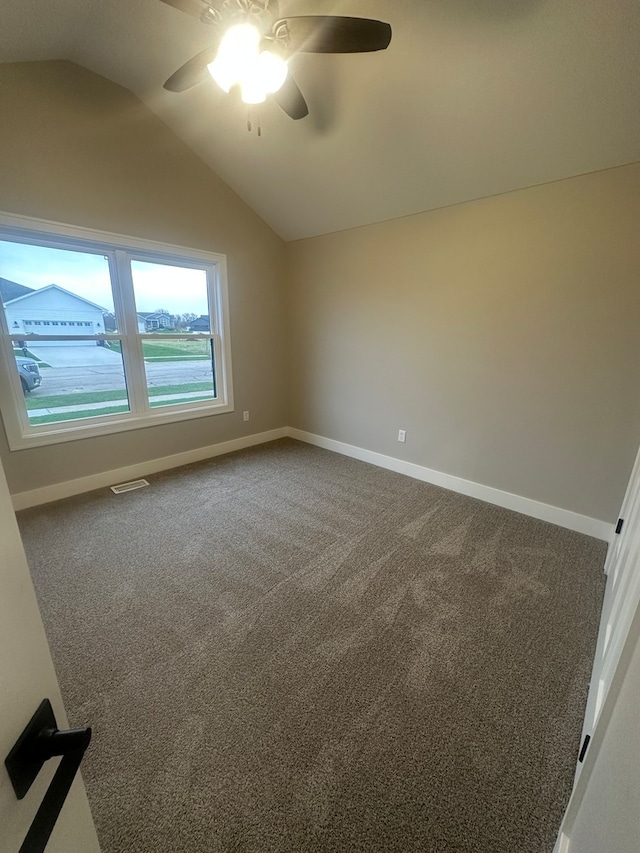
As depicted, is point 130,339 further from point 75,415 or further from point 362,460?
point 362,460

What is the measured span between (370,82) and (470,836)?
11.2 ft

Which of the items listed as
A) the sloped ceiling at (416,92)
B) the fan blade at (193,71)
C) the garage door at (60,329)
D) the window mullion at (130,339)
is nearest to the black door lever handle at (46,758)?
the fan blade at (193,71)

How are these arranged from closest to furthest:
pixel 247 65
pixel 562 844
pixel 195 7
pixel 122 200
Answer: pixel 562 844
pixel 195 7
pixel 247 65
pixel 122 200

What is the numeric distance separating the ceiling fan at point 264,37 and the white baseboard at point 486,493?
2816 mm

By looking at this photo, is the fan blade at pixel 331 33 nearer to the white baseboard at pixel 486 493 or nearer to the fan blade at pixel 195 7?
the fan blade at pixel 195 7

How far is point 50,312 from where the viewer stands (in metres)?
2.66

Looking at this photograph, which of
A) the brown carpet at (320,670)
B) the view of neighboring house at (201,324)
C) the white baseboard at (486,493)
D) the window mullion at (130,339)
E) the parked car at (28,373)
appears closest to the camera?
the brown carpet at (320,670)

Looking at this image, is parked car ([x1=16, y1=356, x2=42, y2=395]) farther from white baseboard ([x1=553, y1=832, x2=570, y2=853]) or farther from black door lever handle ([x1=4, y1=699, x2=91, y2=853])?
white baseboard ([x1=553, y1=832, x2=570, y2=853])

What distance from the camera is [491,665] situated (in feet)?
4.99

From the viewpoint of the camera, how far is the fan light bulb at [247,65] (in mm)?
1415

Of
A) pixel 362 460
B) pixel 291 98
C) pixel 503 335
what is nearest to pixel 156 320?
pixel 291 98

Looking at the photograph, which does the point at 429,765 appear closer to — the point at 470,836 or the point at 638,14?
the point at 470,836

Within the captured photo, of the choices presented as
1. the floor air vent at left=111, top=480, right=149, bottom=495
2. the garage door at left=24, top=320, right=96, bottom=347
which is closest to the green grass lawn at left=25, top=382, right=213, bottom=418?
the garage door at left=24, top=320, right=96, bottom=347

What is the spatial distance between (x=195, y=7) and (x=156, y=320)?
2.22m
